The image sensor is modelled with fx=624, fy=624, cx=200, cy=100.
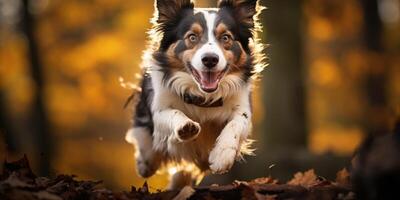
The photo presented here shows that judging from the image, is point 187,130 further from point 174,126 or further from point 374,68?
point 374,68

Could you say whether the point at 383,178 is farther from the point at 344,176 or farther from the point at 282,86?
the point at 282,86

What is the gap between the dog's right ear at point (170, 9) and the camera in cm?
590

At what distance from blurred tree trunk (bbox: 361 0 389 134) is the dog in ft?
30.2

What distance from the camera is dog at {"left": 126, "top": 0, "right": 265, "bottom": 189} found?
543cm

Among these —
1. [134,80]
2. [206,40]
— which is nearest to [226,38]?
[206,40]

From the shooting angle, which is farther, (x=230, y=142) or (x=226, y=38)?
(x=226, y=38)

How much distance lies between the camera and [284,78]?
10.6 meters

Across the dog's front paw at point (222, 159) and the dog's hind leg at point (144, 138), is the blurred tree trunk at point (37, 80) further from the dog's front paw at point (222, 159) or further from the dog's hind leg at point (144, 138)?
the dog's front paw at point (222, 159)

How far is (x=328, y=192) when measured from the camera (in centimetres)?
375

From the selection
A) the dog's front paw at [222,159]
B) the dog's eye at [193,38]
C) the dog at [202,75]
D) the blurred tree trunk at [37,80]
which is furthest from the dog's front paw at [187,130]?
the blurred tree trunk at [37,80]

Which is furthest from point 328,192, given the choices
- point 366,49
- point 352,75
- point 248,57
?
point 352,75

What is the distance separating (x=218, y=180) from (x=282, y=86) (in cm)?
199

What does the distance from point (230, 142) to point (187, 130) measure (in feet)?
1.31

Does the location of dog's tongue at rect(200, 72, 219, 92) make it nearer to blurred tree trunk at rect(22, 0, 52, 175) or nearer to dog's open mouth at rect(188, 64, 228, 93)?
dog's open mouth at rect(188, 64, 228, 93)
